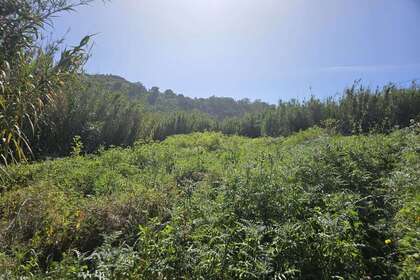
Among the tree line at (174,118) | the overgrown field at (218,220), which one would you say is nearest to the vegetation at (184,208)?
the overgrown field at (218,220)

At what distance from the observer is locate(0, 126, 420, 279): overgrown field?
237 cm

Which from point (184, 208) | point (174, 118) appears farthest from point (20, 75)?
point (174, 118)

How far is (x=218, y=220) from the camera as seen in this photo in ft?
9.88

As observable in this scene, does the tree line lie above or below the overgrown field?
above

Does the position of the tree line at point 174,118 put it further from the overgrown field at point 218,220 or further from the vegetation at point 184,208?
the overgrown field at point 218,220

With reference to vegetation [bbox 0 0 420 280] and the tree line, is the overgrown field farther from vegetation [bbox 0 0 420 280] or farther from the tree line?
the tree line

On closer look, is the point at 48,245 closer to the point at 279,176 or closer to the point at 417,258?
the point at 279,176

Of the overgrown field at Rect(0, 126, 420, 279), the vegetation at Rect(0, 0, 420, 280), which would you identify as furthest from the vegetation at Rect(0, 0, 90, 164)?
the overgrown field at Rect(0, 126, 420, 279)

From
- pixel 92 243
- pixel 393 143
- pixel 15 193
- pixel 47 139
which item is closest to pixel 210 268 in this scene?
pixel 92 243

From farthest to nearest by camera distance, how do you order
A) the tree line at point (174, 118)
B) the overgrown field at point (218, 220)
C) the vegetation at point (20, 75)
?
the tree line at point (174, 118)
the vegetation at point (20, 75)
the overgrown field at point (218, 220)

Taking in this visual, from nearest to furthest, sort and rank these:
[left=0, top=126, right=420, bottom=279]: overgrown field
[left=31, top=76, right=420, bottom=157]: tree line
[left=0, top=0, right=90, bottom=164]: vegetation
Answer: [left=0, top=126, right=420, bottom=279]: overgrown field < [left=0, top=0, right=90, bottom=164]: vegetation < [left=31, top=76, right=420, bottom=157]: tree line

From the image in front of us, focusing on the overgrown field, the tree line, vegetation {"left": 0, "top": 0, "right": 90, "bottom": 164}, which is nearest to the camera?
the overgrown field

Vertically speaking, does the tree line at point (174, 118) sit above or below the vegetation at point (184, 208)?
above

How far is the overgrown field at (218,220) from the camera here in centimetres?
237
